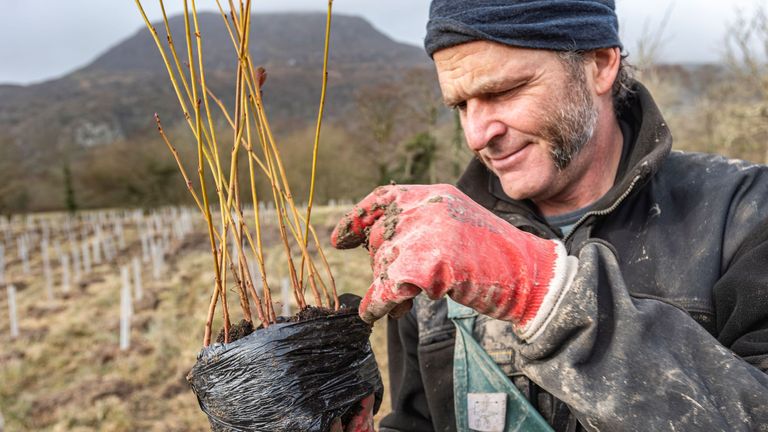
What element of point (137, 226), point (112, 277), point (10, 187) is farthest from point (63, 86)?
point (112, 277)

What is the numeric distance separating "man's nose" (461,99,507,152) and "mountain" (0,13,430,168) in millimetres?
24562

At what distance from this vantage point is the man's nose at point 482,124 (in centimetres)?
170

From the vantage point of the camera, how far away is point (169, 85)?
92.2m

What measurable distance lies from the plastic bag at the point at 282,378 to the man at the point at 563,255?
208 mm

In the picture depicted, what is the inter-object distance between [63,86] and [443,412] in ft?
438

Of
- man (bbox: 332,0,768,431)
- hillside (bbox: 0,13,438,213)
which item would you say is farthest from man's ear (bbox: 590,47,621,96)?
hillside (bbox: 0,13,438,213)

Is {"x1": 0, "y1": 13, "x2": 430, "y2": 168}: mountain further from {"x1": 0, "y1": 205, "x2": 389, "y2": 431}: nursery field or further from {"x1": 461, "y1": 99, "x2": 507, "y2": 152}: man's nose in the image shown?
{"x1": 461, "y1": 99, "x2": 507, "y2": 152}: man's nose

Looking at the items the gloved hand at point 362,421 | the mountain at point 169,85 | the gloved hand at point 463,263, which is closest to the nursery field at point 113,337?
the gloved hand at point 362,421

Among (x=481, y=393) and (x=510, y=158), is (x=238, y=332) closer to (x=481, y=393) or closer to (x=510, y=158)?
(x=481, y=393)

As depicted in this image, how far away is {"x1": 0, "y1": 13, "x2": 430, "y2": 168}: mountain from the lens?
52344 millimetres

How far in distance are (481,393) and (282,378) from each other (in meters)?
0.65

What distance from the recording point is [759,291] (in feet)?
4.02

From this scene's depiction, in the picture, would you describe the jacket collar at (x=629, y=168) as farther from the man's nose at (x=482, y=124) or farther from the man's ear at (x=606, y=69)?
the man's nose at (x=482, y=124)

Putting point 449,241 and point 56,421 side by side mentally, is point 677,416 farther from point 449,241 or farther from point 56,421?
point 56,421
